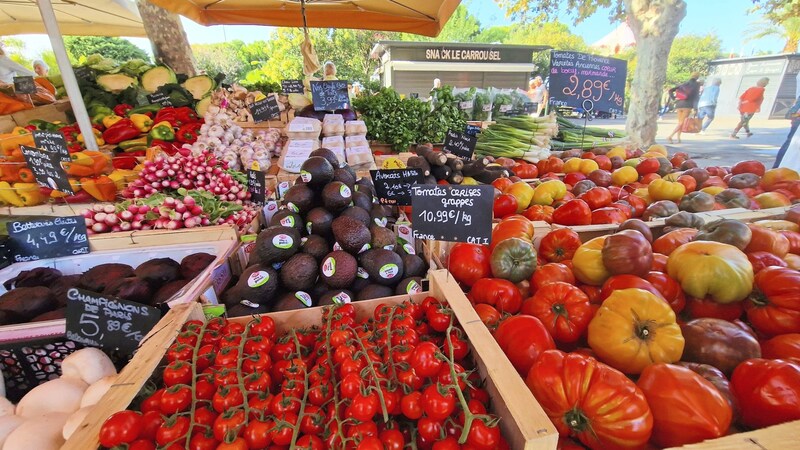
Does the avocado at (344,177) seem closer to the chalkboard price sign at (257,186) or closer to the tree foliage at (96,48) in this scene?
the chalkboard price sign at (257,186)

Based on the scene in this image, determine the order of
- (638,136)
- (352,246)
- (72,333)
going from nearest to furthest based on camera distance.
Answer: (72,333)
(352,246)
(638,136)

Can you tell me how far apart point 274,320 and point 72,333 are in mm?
765

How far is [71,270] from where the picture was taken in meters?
2.18

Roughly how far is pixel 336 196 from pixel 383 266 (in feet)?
1.65

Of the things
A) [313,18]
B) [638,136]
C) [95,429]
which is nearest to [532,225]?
[95,429]

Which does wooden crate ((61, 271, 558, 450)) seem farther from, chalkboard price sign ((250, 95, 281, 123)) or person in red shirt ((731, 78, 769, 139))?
person in red shirt ((731, 78, 769, 139))

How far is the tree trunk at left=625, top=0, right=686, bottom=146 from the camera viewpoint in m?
7.24

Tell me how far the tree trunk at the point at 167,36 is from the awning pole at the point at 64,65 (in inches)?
145

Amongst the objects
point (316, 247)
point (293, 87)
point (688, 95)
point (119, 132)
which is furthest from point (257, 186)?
point (688, 95)

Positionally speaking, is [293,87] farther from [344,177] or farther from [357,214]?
[357,214]

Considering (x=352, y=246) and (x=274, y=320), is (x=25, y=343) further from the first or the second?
(x=352, y=246)

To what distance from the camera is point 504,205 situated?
2564 millimetres

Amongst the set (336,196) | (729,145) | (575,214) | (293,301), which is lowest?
(729,145)

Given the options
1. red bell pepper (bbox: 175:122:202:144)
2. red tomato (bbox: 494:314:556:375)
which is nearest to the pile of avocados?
red tomato (bbox: 494:314:556:375)
